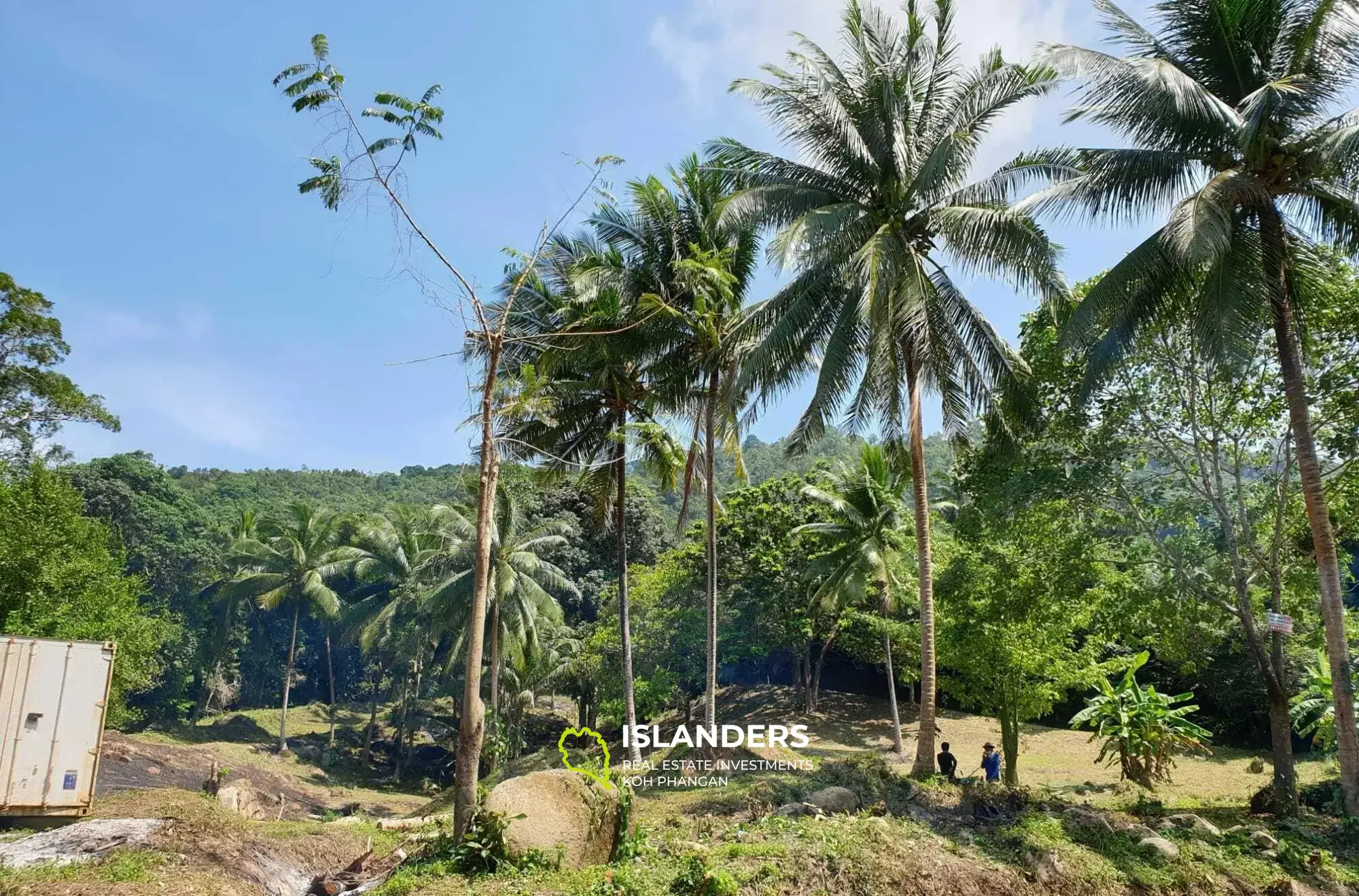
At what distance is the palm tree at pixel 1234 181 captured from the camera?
11.6m

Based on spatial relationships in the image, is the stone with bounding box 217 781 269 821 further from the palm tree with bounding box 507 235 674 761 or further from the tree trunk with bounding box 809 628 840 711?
the tree trunk with bounding box 809 628 840 711

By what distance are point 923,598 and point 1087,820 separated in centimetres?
392

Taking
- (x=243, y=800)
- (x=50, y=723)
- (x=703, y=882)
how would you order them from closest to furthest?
(x=703, y=882) < (x=50, y=723) < (x=243, y=800)

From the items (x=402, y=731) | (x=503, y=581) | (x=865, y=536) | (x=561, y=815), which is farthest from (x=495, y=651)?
(x=561, y=815)

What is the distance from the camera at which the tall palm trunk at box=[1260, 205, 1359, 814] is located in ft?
37.9

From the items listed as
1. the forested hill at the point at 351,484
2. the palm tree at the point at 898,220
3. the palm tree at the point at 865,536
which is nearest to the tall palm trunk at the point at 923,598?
the palm tree at the point at 898,220

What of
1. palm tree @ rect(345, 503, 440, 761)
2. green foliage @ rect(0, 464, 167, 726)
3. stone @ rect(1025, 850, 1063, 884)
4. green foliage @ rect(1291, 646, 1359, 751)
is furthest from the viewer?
palm tree @ rect(345, 503, 440, 761)

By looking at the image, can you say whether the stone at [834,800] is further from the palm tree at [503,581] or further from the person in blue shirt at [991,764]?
the palm tree at [503,581]

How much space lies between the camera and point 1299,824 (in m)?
12.1

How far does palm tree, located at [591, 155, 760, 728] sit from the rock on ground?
33.1 ft

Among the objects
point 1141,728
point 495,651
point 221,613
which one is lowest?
point 1141,728

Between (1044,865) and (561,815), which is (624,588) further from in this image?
(1044,865)

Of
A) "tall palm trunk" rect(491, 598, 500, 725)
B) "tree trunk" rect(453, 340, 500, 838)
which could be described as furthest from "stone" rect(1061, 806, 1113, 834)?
"tall palm trunk" rect(491, 598, 500, 725)

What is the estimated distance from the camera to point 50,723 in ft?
36.2
